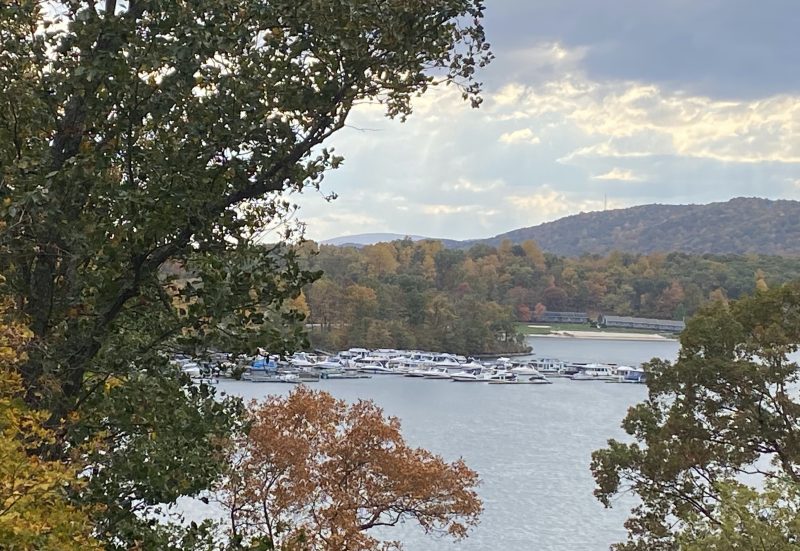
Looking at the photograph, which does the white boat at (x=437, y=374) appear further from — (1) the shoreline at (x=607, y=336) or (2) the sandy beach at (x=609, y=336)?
(2) the sandy beach at (x=609, y=336)

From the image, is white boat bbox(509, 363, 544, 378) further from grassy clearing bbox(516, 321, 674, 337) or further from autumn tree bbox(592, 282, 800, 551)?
autumn tree bbox(592, 282, 800, 551)

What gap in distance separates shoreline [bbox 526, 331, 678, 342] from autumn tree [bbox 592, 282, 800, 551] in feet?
149

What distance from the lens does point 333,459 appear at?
8633 mm

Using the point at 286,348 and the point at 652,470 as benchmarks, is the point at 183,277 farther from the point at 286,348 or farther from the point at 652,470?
the point at 652,470

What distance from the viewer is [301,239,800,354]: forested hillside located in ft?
138

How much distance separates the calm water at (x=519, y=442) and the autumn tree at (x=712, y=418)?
4286 millimetres

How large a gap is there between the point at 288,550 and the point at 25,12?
3.11 m

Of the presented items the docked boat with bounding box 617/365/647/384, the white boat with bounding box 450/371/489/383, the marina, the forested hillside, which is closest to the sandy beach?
the forested hillside

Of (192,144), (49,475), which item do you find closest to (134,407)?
(49,475)

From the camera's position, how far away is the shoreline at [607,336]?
5250 cm

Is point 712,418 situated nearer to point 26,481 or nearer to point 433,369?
point 26,481

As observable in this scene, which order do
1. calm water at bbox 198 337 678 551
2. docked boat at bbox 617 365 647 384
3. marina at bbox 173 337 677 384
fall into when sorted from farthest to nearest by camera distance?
docked boat at bbox 617 365 647 384
marina at bbox 173 337 677 384
calm water at bbox 198 337 678 551

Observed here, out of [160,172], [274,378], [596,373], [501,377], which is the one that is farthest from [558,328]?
[160,172]

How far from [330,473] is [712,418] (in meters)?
4.37
